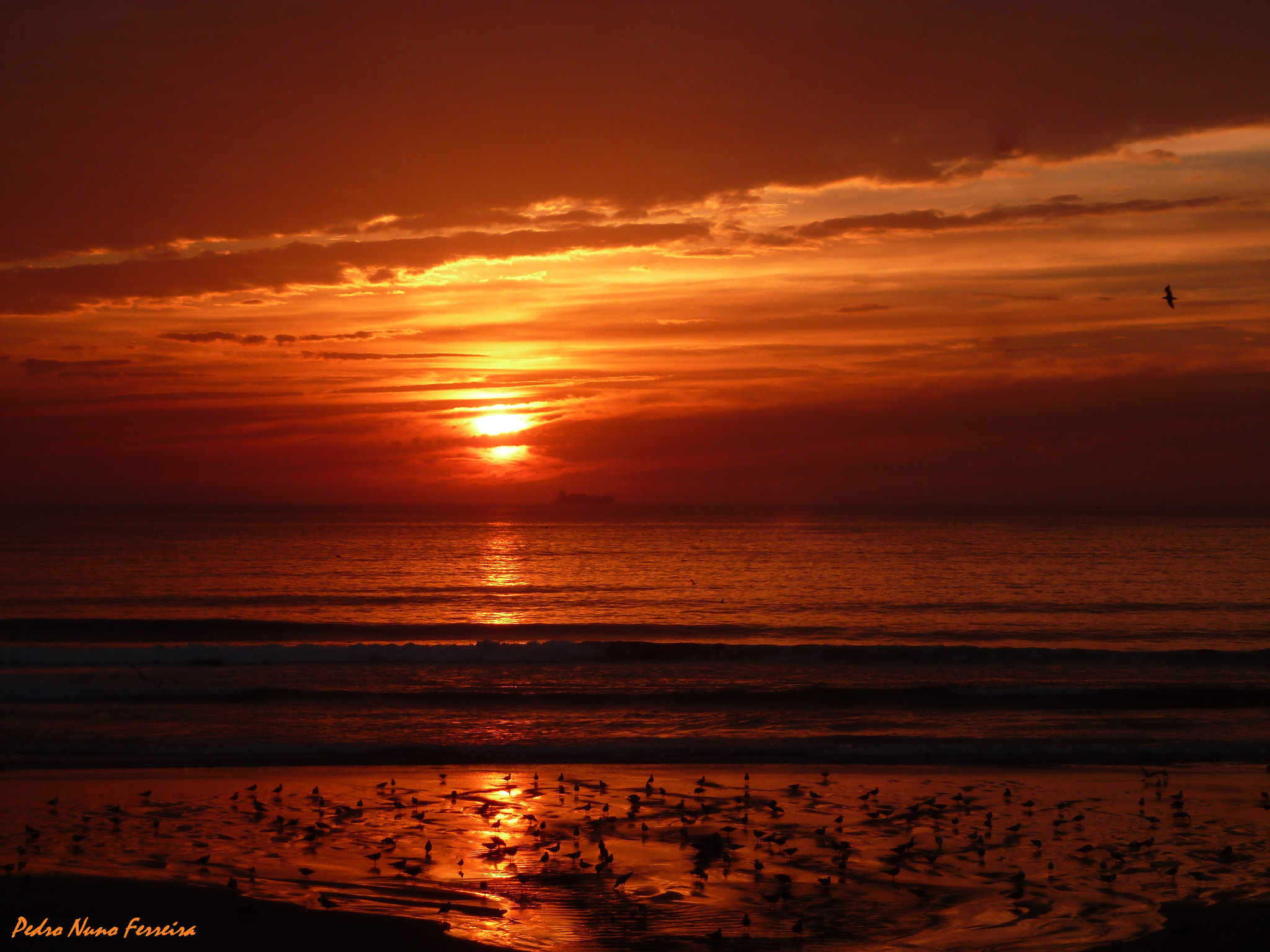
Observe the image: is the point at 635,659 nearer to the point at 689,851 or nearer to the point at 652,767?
the point at 652,767

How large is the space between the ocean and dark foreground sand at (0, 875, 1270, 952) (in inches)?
249

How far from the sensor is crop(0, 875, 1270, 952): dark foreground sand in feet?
26.4

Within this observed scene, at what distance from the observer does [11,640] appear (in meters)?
31.6

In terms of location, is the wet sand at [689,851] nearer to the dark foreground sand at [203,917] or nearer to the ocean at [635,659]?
the dark foreground sand at [203,917]

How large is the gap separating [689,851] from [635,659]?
17.4 metres

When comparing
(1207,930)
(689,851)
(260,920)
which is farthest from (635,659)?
(1207,930)

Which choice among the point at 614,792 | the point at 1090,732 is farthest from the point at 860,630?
the point at 614,792

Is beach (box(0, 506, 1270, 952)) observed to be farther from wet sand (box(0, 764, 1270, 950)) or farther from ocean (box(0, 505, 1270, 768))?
ocean (box(0, 505, 1270, 768))

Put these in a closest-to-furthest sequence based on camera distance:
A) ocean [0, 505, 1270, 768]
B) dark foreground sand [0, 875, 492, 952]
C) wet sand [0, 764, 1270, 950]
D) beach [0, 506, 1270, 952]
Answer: dark foreground sand [0, 875, 492, 952]
wet sand [0, 764, 1270, 950]
beach [0, 506, 1270, 952]
ocean [0, 505, 1270, 768]

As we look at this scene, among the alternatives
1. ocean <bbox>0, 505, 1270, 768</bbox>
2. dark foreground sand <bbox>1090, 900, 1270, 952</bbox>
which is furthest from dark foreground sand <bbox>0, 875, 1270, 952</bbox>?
ocean <bbox>0, 505, 1270, 768</bbox>

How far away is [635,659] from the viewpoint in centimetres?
2767

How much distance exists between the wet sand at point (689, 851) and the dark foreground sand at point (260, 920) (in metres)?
0.06

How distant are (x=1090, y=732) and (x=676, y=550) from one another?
59.0 meters

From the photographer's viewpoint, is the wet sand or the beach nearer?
the wet sand
